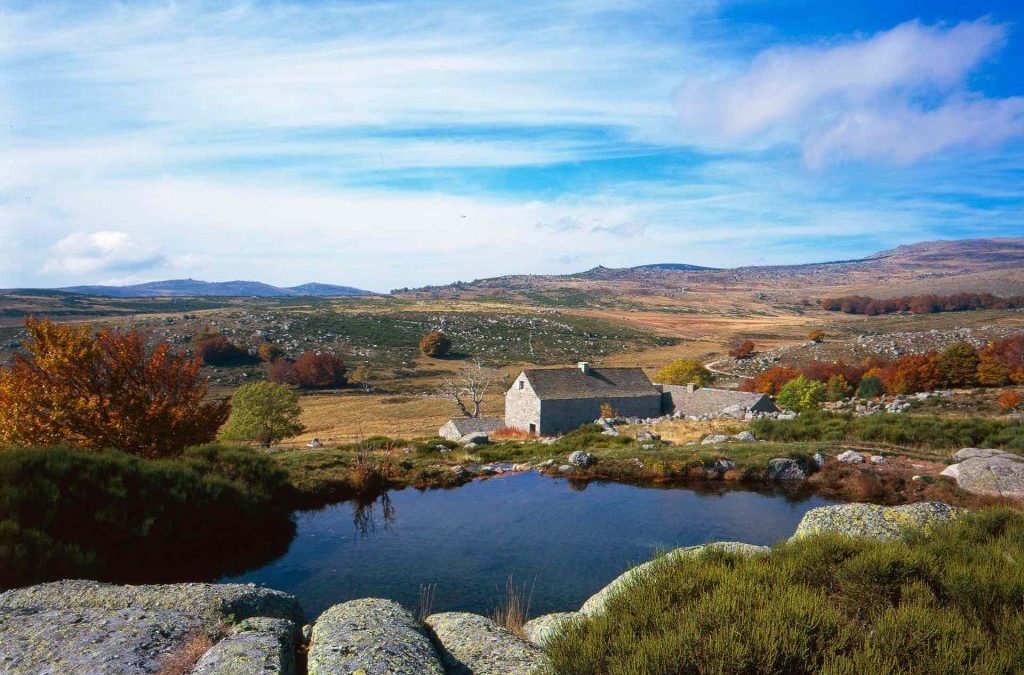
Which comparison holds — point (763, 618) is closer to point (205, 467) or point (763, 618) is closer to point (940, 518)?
point (940, 518)

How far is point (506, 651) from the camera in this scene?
7.95m

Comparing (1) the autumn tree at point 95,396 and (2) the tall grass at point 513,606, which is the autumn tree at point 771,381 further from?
(1) the autumn tree at point 95,396

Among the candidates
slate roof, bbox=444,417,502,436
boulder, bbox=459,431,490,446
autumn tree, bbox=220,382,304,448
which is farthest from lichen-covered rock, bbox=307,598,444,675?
slate roof, bbox=444,417,502,436

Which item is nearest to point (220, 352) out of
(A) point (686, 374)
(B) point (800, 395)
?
(A) point (686, 374)

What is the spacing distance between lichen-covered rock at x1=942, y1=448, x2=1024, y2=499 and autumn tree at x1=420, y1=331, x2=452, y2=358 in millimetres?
74372

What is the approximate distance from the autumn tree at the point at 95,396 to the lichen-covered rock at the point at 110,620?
12.8 metres

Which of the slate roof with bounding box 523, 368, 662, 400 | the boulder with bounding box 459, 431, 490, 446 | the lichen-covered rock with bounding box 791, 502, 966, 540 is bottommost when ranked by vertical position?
the boulder with bounding box 459, 431, 490, 446

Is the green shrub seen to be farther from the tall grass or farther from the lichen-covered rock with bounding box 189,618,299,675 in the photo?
the lichen-covered rock with bounding box 189,618,299,675

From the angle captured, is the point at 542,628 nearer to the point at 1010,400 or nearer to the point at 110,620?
the point at 110,620

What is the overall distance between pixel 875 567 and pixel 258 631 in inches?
298

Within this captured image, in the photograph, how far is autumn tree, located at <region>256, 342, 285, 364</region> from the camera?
8369 cm

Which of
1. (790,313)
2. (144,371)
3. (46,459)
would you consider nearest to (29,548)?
(46,459)

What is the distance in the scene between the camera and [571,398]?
47.2 meters

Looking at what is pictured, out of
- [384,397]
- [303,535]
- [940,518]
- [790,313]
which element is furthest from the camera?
[790,313]
